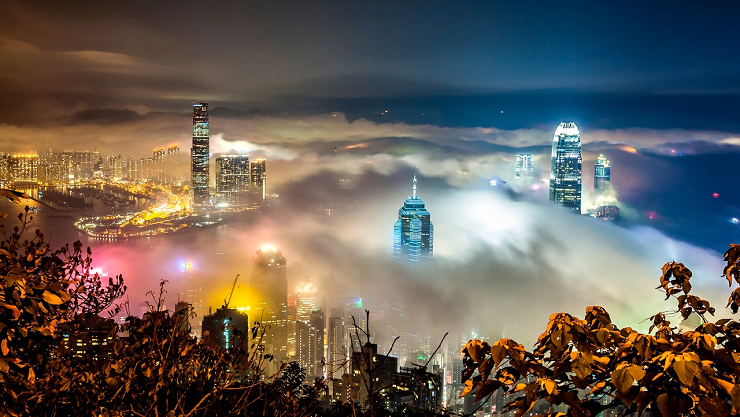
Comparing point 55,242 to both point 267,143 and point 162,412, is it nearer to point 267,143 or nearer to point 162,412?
point 267,143

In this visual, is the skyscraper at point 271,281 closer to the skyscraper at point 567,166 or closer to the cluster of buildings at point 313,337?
the cluster of buildings at point 313,337

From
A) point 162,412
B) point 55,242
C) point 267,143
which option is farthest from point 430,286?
point 162,412

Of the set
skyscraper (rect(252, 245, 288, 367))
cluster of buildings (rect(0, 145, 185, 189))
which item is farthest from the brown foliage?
cluster of buildings (rect(0, 145, 185, 189))

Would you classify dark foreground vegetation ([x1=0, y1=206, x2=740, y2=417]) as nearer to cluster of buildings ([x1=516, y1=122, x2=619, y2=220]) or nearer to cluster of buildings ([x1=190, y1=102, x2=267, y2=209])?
cluster of buildings ([x1=190, y1=102, x2=267, y2=209])

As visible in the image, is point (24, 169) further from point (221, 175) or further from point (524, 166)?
point (524, 166)

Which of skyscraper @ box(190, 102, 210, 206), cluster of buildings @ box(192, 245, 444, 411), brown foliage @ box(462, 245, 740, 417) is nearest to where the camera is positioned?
brown foliage @ box(462, 245, 740, 417)

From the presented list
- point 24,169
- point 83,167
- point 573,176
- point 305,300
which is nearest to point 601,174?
point 573,176
